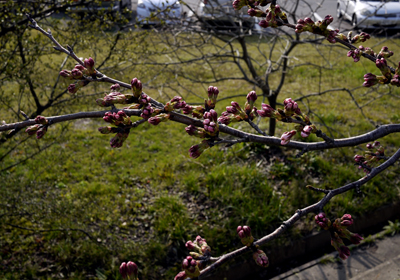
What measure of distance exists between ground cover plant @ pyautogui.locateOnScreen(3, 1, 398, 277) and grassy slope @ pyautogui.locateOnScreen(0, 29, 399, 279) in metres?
0.01

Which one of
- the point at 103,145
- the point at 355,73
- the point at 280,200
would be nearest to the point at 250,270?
the point at 280,200

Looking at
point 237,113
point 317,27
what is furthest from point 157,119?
point 317,27

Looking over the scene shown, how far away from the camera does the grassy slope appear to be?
3.66 meters

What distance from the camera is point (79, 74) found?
1.46m

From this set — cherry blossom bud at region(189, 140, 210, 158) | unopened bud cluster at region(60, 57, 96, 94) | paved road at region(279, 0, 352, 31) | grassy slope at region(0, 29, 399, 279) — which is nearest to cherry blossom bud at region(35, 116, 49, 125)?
unopened bud cluster at region(60, 57, 96, 94)

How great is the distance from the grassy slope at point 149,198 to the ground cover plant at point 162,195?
1cm

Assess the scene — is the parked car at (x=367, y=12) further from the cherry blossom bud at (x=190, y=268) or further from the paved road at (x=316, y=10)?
the cherry blossom bud at (x=190, y=268)

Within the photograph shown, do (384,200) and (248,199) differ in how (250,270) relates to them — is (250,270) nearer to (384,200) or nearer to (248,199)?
(248,199)

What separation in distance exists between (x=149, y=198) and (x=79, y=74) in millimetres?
3325

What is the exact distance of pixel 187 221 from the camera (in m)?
3.97

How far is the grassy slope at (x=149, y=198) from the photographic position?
3.66 meters

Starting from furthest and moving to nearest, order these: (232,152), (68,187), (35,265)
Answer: (232,152) < (68,187) < (35,265)

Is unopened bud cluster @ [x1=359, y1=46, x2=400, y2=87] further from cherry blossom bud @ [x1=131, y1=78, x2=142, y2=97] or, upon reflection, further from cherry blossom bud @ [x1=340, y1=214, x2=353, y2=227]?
cherry blossom bud @ [x1=131, y1=78, x2=142, y2=97]

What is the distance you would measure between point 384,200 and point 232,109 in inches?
145
